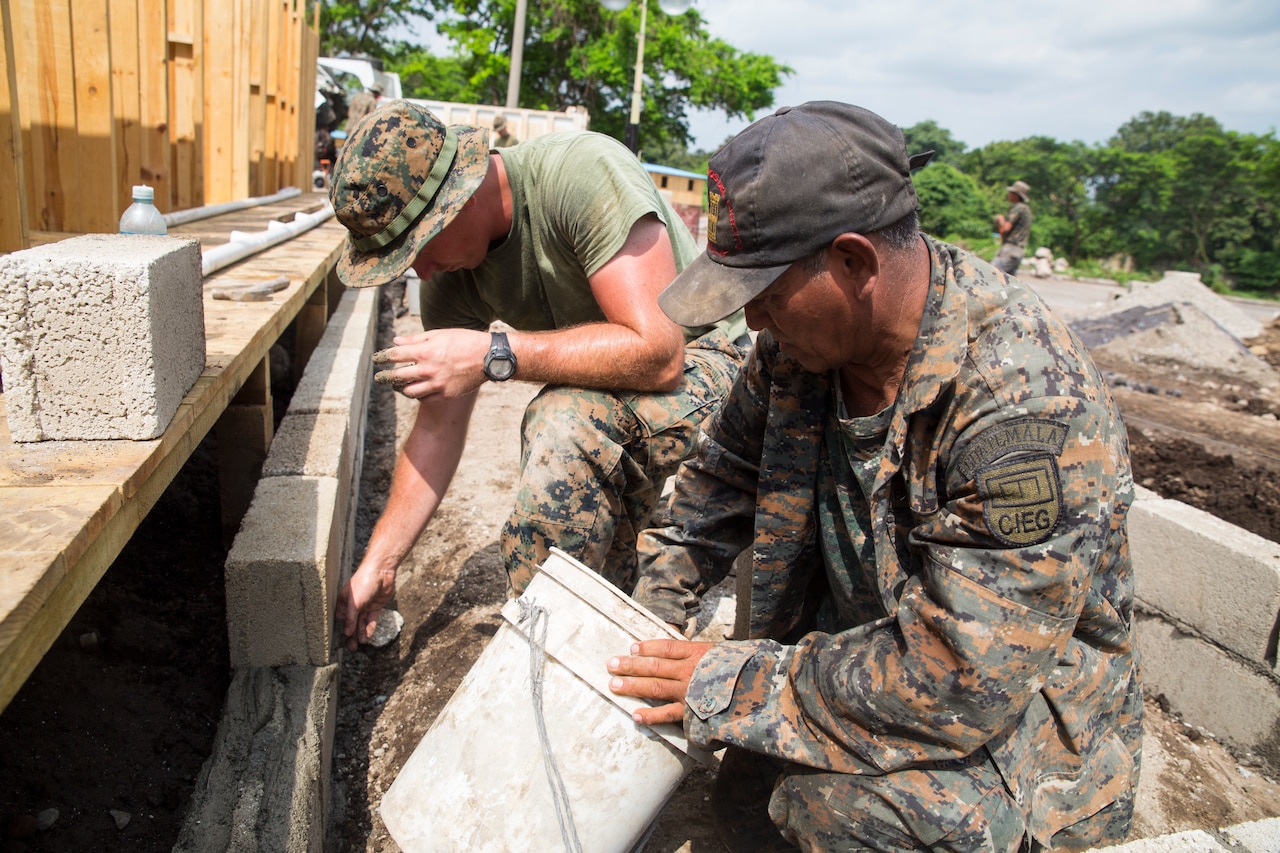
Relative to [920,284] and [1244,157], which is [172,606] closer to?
[920,284]

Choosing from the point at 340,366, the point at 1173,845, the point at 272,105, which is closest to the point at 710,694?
the point at 1173,845

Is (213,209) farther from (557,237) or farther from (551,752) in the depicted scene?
(551,752)

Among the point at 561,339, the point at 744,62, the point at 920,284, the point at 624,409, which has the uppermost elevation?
the point at 744,62

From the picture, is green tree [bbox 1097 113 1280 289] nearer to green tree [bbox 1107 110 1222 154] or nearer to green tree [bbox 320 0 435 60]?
green tree [bbox 1107 110 1222 154]

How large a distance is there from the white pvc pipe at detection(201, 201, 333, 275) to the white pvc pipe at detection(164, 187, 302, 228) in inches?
9.0

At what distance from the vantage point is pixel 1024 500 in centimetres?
135

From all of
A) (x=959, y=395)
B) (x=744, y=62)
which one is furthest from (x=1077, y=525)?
(x=744, y=62)

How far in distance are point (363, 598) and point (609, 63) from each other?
2882 centimetres

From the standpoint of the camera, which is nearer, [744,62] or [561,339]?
[561,339]

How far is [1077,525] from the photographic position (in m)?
1.35

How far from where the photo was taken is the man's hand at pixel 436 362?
2123mm

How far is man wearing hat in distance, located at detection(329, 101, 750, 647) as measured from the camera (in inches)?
86.7

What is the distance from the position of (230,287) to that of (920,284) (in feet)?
7.37

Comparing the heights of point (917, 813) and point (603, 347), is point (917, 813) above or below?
below
